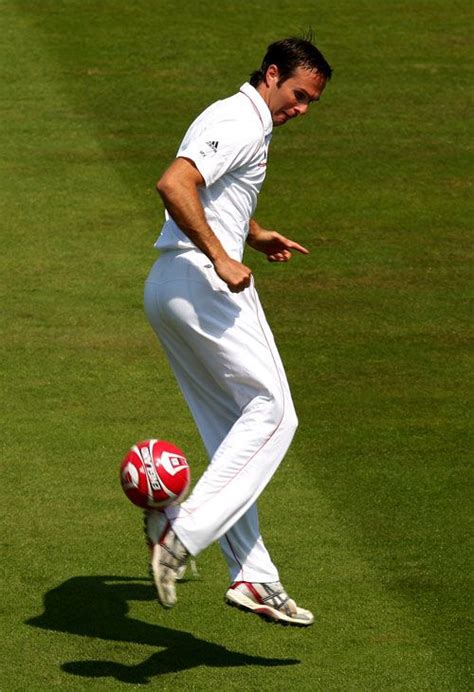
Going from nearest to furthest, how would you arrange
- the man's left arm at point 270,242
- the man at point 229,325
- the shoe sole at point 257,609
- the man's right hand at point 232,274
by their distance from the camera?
the man's right hand at point 232,274
the man at point 229,325
the shoe sole at point 257,609
the man's left arm at point 270,242

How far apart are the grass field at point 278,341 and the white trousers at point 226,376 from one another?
0.66 m

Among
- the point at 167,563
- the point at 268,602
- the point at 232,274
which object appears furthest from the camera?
the point at 268,602

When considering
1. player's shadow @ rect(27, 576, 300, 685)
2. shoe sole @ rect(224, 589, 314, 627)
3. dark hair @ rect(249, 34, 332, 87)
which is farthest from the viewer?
dark hair @ rect(249, 34, 332, 87)

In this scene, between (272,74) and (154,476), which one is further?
(272,74)

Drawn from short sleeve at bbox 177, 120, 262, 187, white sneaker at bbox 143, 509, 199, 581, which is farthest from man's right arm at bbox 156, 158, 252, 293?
white sneaker at bbox 143, 509, 199, 581

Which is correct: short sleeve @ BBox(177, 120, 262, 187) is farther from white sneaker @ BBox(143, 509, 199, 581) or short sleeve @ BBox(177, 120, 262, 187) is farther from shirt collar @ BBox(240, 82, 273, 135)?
white sneaker @ BBox(143, 509, 199, 581)

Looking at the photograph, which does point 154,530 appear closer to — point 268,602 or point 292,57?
point 268,602

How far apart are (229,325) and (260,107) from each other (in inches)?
37.6

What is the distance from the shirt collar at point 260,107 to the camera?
23.6ft

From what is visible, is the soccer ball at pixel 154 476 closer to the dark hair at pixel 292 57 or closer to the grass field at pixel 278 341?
the grass field at pixel 278 341

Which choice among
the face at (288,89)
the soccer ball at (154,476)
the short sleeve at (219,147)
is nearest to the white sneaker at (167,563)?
the soccer ball at (154,476)

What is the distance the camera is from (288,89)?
7289 mm

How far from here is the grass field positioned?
7301 mm

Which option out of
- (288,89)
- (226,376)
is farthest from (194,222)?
(288,89)
